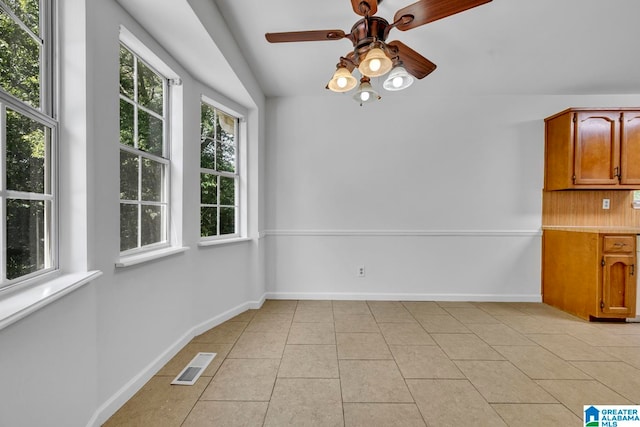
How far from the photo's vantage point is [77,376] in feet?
4.07

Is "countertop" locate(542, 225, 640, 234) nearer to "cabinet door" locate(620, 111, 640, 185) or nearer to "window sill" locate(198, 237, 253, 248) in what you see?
"cabinet door" locate(620, 111, 640, 185)

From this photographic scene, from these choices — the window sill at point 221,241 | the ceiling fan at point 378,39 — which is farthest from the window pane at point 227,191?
the ceiling fan at point 378,39

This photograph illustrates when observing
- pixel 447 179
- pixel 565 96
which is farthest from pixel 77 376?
pixel 565 96

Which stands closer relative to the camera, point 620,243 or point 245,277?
point 620,243

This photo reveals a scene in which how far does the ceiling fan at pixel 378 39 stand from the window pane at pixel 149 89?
38.2 inches

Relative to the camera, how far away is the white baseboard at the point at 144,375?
145cm

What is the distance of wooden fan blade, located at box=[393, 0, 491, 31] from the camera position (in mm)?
1318

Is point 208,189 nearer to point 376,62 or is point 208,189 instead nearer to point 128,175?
point 128,175

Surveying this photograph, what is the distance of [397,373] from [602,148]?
10.7 ft

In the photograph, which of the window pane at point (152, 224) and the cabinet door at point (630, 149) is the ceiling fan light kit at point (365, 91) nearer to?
the window pane at point (152, 224)

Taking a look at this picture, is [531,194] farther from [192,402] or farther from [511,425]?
[192,402]

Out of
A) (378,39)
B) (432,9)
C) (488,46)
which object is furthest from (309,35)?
(488,46)

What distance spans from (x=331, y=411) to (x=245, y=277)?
1.80 meters

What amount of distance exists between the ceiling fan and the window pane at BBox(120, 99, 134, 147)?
990 millimetres
